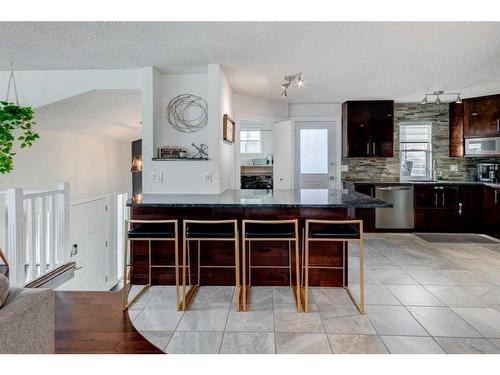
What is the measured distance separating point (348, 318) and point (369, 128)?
4.03m

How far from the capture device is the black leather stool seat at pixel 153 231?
9.06 feet

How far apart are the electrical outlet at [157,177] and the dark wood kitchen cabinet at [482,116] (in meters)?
4.95

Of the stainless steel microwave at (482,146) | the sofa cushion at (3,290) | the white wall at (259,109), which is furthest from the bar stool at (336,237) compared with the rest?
the stainless steel microwave at (482,146)

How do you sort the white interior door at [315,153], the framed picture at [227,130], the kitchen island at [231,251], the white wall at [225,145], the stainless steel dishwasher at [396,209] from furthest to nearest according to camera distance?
the white interior door at [315,153]
the stainless steel dishwasher at [396,209]
the framed picture at [227,130]
the white wall at [225,145]
the kitchen island at [231,251]

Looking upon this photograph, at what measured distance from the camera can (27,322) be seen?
4.88 feet

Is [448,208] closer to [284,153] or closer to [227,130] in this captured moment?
[284,153]

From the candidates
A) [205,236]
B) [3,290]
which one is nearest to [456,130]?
[205,236]

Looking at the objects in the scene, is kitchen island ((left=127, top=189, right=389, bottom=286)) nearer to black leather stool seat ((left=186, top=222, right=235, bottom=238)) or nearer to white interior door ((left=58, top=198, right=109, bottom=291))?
black leather stool seat ((left=186, top=222, right=235, bottom=238))

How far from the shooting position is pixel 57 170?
16.3 feet

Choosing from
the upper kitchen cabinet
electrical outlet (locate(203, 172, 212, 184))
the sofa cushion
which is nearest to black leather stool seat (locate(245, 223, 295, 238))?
electrical outlet (locate(203, 172, 212, 184))

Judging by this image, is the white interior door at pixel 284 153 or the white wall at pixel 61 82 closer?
the white wall at pixel 61 82

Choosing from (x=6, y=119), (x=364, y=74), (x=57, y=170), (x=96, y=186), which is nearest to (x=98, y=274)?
(x=96, y=186)

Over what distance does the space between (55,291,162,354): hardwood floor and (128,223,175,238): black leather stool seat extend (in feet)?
2.08

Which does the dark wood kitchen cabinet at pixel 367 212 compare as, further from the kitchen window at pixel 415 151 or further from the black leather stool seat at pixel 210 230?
the black leather stool seat at pixel 210 230
